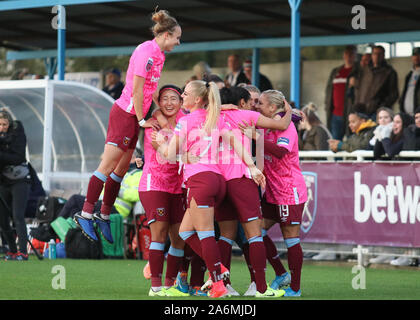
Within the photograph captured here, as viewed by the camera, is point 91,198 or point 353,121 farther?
point 353,121

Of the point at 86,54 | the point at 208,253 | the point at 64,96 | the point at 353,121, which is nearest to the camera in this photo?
the point at 208,253

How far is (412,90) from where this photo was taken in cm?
1781

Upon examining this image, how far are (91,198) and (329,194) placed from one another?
4.96 metres

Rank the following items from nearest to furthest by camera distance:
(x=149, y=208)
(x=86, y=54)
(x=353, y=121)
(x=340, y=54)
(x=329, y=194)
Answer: (x=149, y=208) < (x=329, y=194) < (x=353, y=121) < (x=86, y=54) < (x=340, y=54)

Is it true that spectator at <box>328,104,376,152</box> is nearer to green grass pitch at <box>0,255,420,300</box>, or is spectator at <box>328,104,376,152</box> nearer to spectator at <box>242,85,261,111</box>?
green grass pitch at <box>0,255,420,300</box>

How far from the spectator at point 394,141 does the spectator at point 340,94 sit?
5.05 metres

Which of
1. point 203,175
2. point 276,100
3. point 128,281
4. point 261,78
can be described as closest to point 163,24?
point 276,100

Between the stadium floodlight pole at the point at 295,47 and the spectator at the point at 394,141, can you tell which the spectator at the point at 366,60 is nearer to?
the stadium floodlight pole at the point at 295,47

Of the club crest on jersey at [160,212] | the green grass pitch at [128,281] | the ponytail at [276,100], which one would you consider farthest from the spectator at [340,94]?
the club crest on jersey at [160,212]

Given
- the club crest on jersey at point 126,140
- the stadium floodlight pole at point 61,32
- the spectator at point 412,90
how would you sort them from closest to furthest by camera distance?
the club crest on jersey at point 126,140
the spectator at point 412,90
the stadium floodlight pole at point 61,32

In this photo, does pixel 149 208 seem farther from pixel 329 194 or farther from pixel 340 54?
pixel 340 54

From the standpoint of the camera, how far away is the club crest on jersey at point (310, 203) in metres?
13.9

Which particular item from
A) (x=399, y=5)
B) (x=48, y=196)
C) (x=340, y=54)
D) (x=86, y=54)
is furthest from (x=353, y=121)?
(x=340, y=54)

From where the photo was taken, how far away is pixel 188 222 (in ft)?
28.8
